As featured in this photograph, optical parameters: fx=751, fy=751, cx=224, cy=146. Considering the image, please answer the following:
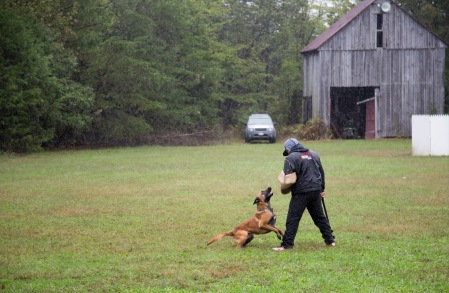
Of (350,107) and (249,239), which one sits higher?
(350,107)

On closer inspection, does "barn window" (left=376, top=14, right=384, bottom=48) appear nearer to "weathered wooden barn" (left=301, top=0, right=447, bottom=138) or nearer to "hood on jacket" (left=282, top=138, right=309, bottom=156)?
"weathered wooden barn" (left=301, top=0, right=447, bottom=138)

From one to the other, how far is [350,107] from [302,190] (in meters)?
39.8

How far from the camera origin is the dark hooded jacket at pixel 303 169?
11.4 metres

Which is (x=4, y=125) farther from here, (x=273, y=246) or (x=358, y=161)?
(x=273, y=246)

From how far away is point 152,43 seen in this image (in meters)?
45.9

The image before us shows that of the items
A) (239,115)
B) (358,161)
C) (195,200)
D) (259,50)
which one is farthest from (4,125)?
(259,50)

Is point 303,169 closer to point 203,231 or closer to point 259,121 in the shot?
point 203,231

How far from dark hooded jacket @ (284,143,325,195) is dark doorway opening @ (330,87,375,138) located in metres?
37.8

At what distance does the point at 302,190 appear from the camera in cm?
1137

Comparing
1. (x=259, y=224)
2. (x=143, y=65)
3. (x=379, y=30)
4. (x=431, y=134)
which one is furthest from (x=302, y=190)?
(x=379, y=30)

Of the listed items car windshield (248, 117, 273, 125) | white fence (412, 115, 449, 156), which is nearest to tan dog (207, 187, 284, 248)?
white fence (412, 115, 449, 156)

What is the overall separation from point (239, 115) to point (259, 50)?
327 inches

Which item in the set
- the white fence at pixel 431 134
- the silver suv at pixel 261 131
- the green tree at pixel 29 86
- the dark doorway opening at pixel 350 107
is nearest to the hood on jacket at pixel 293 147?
the white fence at pixel 431 134

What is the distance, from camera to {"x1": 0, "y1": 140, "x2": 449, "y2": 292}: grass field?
362 inches
